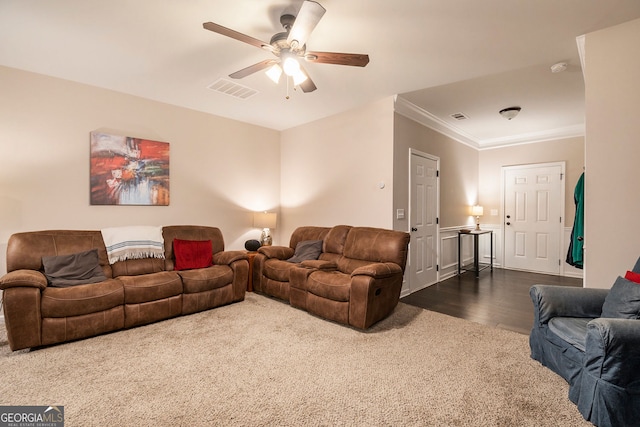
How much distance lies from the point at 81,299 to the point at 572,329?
3.91m

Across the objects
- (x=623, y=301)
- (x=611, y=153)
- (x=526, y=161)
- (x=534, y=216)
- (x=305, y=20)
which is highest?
(x=305, y=20)

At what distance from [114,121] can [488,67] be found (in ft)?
14.4

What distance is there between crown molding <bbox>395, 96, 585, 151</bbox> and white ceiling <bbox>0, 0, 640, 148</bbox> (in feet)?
0.23

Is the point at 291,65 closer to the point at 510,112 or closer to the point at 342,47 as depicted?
the point at 342,47

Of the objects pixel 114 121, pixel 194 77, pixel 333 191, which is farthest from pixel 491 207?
pixel 114 121

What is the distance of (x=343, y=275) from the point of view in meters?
3.28

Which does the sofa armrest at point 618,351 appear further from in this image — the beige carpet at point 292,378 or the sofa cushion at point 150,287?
the sofa cushion at point 150,287

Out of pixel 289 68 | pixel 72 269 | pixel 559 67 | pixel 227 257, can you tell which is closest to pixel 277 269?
pixel 227 257

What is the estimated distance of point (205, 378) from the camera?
2098 millimetres

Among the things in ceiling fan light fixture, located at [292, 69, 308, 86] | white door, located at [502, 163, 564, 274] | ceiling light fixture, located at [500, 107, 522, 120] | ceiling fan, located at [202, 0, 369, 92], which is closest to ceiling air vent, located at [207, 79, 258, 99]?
ceiling fan, located at [202, 0, 369, 92]

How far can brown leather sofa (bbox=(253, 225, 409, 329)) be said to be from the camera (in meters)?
2.95

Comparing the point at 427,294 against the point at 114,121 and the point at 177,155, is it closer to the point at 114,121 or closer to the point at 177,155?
the point at 177,155

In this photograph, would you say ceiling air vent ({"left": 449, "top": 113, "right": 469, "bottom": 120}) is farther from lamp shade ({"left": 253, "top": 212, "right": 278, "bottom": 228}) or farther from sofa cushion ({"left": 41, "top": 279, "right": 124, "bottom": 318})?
sofa cushion ({"left": 41, "top": 279, "right": 124, "bottom": 318})

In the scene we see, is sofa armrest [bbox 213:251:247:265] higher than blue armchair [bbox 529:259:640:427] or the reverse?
higher
